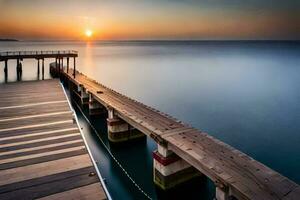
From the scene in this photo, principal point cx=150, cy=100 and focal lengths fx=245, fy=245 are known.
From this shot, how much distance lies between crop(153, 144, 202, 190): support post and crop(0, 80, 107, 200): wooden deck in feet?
12.0

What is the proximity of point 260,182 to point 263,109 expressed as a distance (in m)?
25.6

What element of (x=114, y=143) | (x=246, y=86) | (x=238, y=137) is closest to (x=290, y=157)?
(x=238, y=137)

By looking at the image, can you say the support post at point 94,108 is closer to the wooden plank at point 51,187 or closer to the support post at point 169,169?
the support post at point 169,169

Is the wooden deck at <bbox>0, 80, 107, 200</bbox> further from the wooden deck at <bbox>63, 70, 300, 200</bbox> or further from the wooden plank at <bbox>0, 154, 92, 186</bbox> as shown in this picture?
the wooden deck at <bbox>63, 70, 300, 200</bbox>

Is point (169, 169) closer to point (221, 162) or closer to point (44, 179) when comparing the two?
point (221, 162)

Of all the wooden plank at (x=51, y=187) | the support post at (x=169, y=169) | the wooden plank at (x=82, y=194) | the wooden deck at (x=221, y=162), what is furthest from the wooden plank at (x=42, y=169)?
the wooden deck at (x=221, y=162)

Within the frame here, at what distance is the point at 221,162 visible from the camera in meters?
9.20

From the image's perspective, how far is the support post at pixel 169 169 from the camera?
11.3m

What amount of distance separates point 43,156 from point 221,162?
6580mm

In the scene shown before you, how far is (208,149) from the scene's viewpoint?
33.9 feet

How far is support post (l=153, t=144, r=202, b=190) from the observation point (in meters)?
11.3

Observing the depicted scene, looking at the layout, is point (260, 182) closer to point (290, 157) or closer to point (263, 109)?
point (290, 157)

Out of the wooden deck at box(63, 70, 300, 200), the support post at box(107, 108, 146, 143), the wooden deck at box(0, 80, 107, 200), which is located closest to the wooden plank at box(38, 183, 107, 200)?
the wooden deck at box(0, 80, 107, 200)

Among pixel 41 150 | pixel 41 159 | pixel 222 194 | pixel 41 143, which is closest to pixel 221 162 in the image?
pixel 222 194
